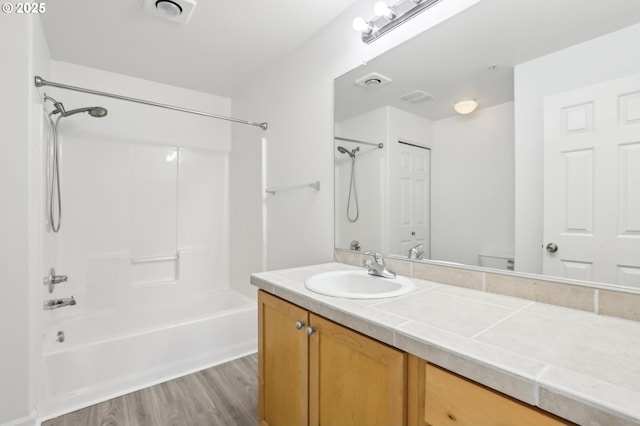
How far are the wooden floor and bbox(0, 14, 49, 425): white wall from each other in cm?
35

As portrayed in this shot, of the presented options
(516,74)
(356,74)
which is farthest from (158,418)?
(516,74)

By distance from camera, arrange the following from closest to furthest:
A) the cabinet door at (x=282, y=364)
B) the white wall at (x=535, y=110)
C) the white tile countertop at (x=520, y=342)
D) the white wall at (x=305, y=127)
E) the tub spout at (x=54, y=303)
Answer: the white tile countertop at (x=520, y=342), the white wall at (x=535, y=110), the cabinet door at (x=282, y=364), the white wall at (x=305, y=127), the tub spout at (x=54, y=303)

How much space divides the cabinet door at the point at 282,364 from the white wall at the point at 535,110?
86cm

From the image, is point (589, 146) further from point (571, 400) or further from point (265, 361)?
point (265, 361)

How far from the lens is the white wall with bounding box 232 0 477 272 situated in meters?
1.77

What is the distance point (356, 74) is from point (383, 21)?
0.30 meters

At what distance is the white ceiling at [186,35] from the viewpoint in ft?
5.75

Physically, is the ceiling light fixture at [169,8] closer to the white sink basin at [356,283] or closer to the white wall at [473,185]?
the white wall at [473,185]

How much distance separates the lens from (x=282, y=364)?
50.0 inches

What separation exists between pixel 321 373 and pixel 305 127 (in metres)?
1.58

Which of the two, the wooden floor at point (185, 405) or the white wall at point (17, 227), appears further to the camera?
the wooden floor at point (185, 405)

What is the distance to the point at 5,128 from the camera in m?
1.43

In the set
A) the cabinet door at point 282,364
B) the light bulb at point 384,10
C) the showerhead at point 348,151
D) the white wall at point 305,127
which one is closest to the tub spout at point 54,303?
the white wall at point 305,127

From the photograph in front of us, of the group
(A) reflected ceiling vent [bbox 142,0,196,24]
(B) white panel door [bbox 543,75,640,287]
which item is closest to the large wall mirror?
(B) white panel door [bbox 543,75,640,287]
